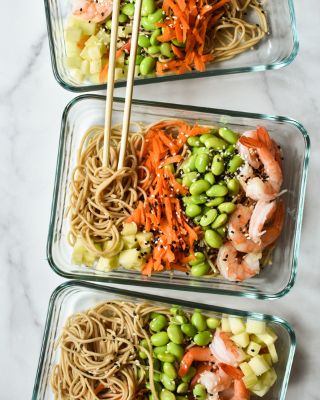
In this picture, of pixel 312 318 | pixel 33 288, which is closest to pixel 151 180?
pixel 33 288

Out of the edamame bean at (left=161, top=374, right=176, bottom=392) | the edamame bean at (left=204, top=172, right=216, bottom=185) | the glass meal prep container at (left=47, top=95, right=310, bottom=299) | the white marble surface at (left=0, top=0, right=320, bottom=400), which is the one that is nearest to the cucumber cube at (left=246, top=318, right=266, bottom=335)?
the glass meal prep container at (left=47, top=95, right=310, bottom=299)

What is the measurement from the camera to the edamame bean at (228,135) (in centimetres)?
279

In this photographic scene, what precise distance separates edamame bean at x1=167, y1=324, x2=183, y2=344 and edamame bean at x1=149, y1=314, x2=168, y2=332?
0.15 ft

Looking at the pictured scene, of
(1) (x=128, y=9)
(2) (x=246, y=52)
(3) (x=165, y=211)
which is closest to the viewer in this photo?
(3) (x=165, y=211)

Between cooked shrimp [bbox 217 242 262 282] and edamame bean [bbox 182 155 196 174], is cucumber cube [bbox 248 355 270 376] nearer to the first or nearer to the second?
cooked shrimp [bbox 217 242 262 282]

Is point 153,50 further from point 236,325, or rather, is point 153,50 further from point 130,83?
point 236,325

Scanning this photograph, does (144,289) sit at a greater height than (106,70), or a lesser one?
lesser

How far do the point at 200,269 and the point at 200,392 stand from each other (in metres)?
0.52

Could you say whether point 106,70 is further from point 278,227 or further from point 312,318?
point 312,318

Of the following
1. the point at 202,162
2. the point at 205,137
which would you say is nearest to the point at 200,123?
the point at 205,137

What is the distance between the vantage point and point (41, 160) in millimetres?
3088

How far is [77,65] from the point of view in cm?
295

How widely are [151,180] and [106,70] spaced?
0.54m

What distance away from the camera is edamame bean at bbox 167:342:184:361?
8.92ft
